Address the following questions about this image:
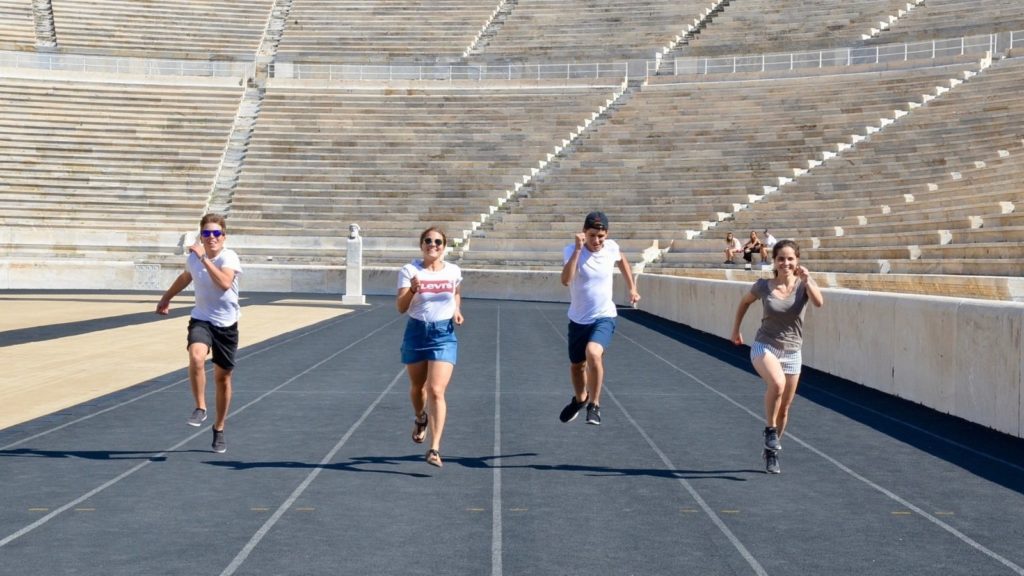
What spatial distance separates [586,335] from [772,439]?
2305 millimetres

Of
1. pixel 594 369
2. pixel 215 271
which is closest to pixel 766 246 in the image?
pixel 594 369

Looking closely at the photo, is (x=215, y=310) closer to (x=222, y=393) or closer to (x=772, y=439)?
(x=222, y=393)

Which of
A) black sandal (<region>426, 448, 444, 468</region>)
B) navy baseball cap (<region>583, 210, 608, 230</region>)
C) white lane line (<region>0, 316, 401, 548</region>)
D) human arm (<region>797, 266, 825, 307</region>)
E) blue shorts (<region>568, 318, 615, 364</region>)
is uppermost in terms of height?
navy baseball cap (<region>583, 210, 608, 230</region>)

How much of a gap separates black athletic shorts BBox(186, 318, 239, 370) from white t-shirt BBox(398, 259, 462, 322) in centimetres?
149

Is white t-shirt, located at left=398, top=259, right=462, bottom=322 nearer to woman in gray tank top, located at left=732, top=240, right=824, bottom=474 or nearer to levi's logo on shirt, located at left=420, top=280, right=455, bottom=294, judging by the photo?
levi's logo on shirt, located at left=420, top=280, right=455, bottom=294

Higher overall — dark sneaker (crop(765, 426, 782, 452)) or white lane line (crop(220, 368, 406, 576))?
dark sneaker (crop(765, 426, 782, 452))

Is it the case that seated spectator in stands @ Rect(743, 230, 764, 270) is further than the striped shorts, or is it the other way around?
seated spectator in stands @ Rect(743, 230, 764, 270)

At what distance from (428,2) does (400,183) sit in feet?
45.0

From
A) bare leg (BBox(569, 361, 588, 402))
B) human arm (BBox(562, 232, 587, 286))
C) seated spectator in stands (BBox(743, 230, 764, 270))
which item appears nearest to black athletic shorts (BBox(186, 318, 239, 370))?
human arm (BBox(562, 232, 587, 286))

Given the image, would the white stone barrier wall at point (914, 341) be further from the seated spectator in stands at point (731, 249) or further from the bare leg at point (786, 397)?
the seated spectator in stands at point (731, 249)

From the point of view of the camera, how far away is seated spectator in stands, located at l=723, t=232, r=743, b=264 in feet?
102

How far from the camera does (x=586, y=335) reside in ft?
32.7

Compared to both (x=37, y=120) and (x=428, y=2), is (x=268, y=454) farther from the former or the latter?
(x=428, y=2)

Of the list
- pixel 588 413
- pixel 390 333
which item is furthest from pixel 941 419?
pixel 390 333
